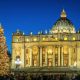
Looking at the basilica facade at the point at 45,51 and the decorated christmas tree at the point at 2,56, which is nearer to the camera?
the decorated christmas tree at the point at 2,56

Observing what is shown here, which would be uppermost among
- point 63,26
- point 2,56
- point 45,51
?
point 63,26

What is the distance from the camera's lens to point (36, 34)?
133250 mm

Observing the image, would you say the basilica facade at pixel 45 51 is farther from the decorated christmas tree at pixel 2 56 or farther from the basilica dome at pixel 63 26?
the decorated christmas tree at pixel 2 56

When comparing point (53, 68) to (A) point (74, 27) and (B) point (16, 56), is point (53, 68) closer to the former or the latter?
(B) point (16, 56)

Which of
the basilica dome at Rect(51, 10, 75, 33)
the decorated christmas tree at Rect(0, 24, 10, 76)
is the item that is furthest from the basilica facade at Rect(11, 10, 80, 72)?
the decorated christmas tree at Rect(0, 24, 10, 76)

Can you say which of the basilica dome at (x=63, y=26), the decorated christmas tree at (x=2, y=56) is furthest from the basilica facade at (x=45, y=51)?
the decorated christmas tree at (x=2, y=56)

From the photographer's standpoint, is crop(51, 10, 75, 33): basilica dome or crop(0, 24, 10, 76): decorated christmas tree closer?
crop(0, 24, 10, 76): decorated christmas tree

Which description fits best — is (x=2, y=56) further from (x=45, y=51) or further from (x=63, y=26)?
(x=63, y=26)

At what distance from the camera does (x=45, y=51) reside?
427 feet

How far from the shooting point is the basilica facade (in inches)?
5074

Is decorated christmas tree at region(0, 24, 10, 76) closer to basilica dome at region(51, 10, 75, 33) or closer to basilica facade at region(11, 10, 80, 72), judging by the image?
basilica facade at region(11, 10, 80, 72)

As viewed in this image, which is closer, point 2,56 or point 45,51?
point 2,56

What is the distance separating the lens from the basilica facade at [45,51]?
5074 inches

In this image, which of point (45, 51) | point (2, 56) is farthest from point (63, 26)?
point (2, 56)
